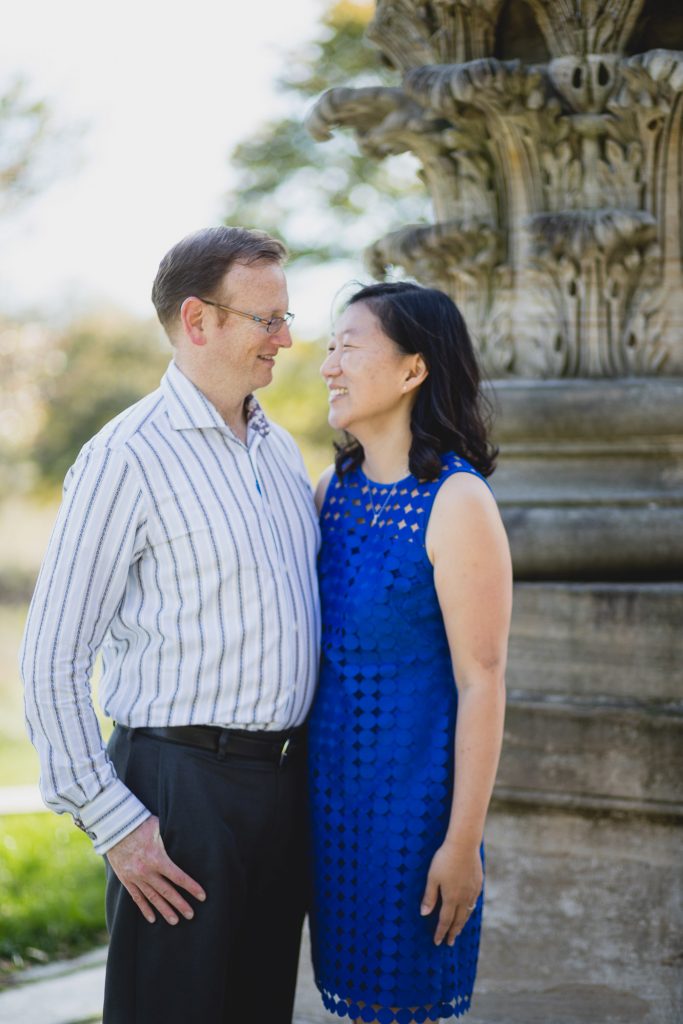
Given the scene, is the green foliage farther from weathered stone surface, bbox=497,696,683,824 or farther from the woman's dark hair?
the woman's dark hair

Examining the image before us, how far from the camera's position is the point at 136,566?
94.0 inches

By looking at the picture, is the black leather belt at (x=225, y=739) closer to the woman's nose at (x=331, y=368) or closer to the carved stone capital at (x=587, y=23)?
the woman's nose at (x=331, y=368)

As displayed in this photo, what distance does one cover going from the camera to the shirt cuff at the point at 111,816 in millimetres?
2240

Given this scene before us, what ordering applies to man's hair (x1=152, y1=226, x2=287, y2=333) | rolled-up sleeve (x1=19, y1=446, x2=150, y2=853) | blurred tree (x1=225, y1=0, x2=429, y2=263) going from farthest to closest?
blurred tree (x1=225, y1=0, x2=429, y2=263) → man's hair (x1=152, y1=226, x2=287, y2=333) → rolled-up sleeve (x1=19, y1=446, x2=150, y2=853)

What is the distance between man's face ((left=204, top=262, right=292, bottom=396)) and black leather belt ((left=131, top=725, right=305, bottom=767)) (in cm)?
A: 73

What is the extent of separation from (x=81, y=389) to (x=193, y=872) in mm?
22482

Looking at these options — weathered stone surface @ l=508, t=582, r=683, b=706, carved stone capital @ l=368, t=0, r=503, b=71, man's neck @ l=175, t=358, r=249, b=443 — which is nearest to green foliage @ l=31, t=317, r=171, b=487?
carved stone capital @ l=368, t=0, r=503, b=71

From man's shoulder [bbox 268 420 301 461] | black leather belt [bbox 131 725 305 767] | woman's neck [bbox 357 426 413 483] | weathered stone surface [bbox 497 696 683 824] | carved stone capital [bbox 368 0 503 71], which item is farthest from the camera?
carved stone capital [bbox 368 0 503 71]

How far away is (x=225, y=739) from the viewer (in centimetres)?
235

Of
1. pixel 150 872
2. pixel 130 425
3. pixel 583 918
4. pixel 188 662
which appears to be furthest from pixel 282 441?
pixel 583 918

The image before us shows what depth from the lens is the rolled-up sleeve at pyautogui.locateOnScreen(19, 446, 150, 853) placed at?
224 cm

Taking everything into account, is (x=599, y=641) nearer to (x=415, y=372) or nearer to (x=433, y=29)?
(x=415, y=372)

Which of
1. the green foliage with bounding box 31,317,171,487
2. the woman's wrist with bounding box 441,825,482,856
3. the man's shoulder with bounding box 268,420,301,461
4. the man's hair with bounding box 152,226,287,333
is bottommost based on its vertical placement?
the green foliage with bounding box 31,317,171,487

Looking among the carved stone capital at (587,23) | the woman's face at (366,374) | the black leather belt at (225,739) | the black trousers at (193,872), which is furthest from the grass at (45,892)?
the carved stone capital at (587,23)
